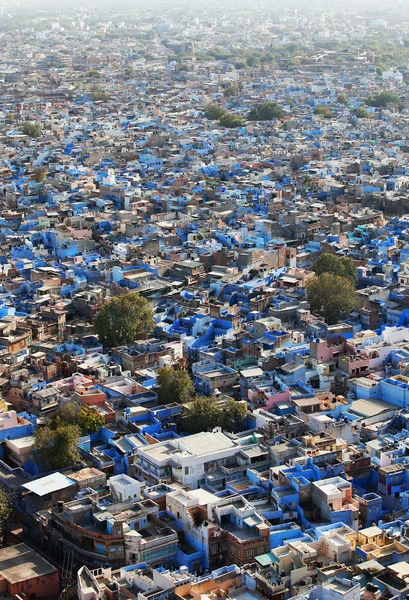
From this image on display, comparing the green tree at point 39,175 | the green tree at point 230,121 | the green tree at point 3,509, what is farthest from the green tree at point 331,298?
the green tree at point 230,121

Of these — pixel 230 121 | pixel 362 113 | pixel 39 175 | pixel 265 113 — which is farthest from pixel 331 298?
pixel 362 113

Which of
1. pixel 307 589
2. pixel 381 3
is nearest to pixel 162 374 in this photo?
pixel 307 589

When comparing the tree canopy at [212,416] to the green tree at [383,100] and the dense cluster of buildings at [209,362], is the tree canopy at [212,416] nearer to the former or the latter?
the dense cluster of buildings at [209,362]

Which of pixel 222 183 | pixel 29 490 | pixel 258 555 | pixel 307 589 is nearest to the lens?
pixel 307 589

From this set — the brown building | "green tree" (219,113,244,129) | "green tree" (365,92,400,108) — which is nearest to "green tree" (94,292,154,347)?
the brown building

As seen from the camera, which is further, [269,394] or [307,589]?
[269,394]

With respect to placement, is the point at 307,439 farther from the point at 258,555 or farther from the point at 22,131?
the point at 22,131

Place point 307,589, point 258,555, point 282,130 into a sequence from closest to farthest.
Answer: point 307,589
point 258,555
point 282,130
